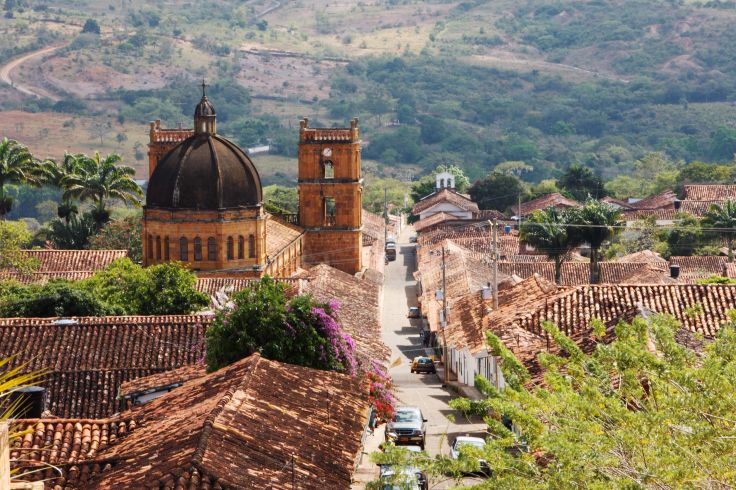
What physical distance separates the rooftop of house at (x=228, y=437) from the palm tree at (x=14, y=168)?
2302 inches

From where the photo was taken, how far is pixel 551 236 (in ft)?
252

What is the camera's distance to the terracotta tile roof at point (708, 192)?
4791 inches

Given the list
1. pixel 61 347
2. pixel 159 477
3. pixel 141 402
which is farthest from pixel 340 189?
pixel 159 477

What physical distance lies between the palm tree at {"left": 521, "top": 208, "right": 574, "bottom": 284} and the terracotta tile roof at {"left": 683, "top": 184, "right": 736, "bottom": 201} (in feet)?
139

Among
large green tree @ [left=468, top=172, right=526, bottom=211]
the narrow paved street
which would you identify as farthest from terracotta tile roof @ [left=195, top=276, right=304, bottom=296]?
large green tree @ [left=468, top=172, right=526, bottom=211]

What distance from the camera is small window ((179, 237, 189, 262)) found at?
68125 millimetres

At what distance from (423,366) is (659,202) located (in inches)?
2760

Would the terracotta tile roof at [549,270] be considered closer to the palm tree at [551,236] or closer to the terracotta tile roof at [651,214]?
the palm tree at [551,236]

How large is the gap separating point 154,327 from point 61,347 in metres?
2.58

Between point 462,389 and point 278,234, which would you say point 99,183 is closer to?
point 278,234

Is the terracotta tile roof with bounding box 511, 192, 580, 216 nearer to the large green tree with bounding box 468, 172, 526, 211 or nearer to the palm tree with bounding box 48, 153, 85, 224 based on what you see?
the large green tree with bounding box 468, 172, 526, 211

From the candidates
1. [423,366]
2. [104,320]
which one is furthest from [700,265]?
[104,320]

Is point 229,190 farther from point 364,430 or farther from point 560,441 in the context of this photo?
point 560,441

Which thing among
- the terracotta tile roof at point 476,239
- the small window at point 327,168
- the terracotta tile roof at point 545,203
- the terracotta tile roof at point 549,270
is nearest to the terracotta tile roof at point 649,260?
the terracotta tile roof at point 549,270
